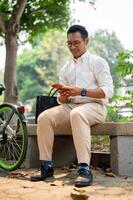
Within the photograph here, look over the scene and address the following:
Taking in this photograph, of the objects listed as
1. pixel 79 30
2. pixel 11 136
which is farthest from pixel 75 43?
pixel 11 136

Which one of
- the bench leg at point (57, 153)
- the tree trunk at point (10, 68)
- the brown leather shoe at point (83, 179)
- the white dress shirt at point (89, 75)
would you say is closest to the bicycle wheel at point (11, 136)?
the bench leg at point (57, 153)

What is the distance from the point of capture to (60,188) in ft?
Answer: 12.4

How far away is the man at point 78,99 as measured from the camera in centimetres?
418

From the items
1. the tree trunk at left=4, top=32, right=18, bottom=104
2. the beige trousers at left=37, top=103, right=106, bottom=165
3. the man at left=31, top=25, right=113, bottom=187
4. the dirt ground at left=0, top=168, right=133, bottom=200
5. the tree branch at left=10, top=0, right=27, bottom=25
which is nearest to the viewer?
the dirt ground at left=0, top=168, right=133, bottom=200

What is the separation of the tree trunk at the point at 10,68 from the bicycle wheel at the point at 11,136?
4156 mm

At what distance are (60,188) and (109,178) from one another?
0.69 metres

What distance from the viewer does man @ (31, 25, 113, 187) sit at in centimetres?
418

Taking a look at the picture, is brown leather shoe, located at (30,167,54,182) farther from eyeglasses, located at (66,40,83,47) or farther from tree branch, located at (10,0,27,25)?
tree branch, located at (10,0,27,25)

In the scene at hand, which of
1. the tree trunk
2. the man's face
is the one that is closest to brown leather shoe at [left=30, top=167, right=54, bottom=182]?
the man's face

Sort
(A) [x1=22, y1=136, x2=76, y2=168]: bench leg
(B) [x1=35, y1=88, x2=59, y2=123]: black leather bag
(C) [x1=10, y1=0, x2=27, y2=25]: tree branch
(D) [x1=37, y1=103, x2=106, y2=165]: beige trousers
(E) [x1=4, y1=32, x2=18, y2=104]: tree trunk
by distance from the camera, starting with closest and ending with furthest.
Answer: (D) [x1=37, y1=103, x2=106, y2=165]: beige trousers, (B) [x1=35, y1=88, x2=59, y2=123]: black leather bag, (A) [x1=22, y1=136, x2=76, y2=168]: bench leg, (C) [x1=10, y1=0, x2=27, y2=25]: tree branch, (E) [x1=4, y1=32, x2=18, y2=104]: tree trunk

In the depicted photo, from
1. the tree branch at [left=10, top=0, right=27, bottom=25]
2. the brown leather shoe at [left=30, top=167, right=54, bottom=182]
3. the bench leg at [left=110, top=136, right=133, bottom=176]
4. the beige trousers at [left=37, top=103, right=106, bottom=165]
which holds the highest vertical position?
the tree branch at [left=10, top=0, right=27, bottom=25]

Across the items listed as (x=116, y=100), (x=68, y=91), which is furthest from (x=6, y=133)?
(x=116, y=100)

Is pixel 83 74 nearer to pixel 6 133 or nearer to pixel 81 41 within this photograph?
pixel 81 41

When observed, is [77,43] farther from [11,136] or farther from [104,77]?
[11,136]
